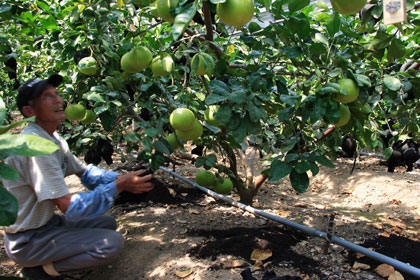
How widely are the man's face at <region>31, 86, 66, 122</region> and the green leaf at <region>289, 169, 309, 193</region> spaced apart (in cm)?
133

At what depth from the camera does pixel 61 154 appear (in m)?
2.21

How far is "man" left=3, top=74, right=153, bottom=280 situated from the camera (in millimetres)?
1764

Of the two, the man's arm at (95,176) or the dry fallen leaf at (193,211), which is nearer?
the man's arm at (95,176)

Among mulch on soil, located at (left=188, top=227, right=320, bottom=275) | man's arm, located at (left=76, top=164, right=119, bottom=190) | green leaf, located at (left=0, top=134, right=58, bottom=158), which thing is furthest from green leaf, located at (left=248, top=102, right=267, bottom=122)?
man's arm, located at (left=76, top=164, right=119, bottom=190)

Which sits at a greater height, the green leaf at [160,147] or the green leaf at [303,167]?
the green leaf at [160,147]

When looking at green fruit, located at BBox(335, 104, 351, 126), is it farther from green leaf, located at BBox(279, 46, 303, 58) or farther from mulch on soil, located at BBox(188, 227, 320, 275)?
mulch on soil, located at BBox(188, 227, 320, 275)

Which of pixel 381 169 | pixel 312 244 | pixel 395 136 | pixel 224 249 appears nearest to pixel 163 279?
pixel 224 249

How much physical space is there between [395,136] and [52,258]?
3.40 meters

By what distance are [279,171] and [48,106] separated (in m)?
1.30

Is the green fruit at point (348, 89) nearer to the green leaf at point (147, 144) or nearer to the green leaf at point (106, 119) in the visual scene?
the green leaf at point (147, 144)

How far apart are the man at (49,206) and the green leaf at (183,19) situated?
3.38 ft

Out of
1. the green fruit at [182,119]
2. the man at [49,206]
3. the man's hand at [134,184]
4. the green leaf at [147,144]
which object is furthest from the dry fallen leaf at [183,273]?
the green fruit at [182,119]

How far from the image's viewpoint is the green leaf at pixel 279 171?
4.81 feet

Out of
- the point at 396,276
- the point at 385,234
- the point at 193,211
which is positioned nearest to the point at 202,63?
the point at 396,276
